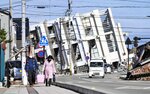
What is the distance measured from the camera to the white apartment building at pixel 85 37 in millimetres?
98000

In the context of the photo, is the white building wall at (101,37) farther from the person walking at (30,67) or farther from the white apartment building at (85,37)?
the person walking at (30,67)

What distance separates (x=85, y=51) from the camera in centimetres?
10050

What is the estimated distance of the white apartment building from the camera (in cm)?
9800

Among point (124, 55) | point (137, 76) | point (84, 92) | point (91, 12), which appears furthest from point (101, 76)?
point (124, 55)

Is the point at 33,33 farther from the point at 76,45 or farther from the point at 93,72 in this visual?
the point at 93,72

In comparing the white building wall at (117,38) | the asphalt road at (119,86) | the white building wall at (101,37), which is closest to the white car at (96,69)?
the asphalt road at (119,86)

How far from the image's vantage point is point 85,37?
10031cm

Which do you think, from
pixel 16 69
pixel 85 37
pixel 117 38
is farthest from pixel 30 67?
pixel 117 38

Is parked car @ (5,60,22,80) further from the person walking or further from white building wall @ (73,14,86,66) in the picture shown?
white building wall @ (73,14,86,66)

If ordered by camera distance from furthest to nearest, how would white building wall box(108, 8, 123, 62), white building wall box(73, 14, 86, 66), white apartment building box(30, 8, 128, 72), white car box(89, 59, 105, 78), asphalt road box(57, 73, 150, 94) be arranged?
white building wall box(108, 8, 123, 62) < white apartment building box(30, 8, 128, 72) < white building wall box(73, 14, 86, 66) < white car box(89, 59, 105, 78) < asphalt road box(57, 73, 150, 94)

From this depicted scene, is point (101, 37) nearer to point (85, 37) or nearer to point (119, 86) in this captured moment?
point (85, 37)

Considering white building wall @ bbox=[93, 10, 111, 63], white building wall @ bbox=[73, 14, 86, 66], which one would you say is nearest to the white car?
white building wall @ bbox=[73, 14, 86, 66]

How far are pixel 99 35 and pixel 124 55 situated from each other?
9602 mm

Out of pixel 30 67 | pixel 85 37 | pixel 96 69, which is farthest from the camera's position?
pixel 85 37
